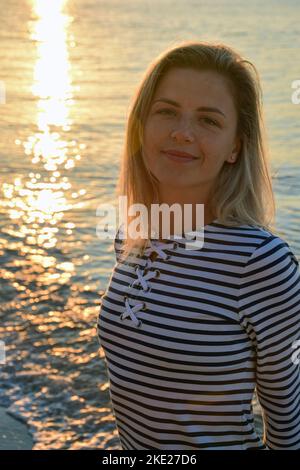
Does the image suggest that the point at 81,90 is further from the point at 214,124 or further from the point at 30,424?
the point at 214,124

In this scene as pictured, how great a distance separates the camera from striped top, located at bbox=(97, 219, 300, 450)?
2422 mm

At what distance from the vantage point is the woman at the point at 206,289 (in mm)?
2434

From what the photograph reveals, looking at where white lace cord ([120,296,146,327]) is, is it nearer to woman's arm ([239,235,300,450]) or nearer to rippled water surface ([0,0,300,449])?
woman's arm ([239,235,300,450])

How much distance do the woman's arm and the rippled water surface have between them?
9.36 ft

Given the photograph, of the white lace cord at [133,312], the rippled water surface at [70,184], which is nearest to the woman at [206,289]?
the white lace cord at [133,312]

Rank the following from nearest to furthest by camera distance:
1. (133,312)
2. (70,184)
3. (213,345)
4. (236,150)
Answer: (213,345) < (133,312) < (236,150) < (70,184)

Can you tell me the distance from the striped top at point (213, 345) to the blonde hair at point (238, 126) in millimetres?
96

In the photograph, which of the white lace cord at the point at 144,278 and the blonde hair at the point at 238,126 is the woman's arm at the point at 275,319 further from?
the white lace cord at the point at 144,278

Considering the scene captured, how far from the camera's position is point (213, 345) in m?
2.43

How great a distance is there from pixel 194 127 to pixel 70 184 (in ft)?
25.7

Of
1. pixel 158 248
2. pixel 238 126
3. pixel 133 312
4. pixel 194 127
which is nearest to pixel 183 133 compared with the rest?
pixel 194 127

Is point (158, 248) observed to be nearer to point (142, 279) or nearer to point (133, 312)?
point (142, 279)

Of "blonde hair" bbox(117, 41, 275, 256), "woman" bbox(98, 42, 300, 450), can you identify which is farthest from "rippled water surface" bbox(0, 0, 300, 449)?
"blonde hair" bbox(117, 41, 275, 256)
